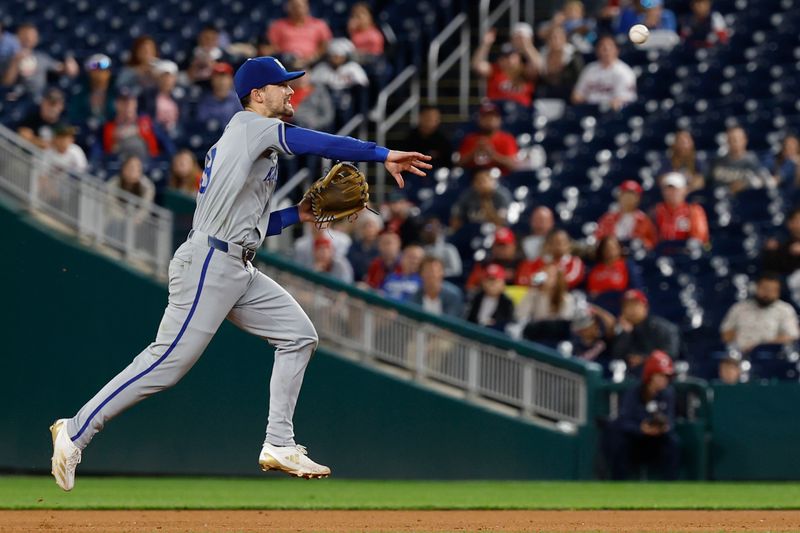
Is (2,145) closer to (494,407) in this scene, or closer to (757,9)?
(494,407)

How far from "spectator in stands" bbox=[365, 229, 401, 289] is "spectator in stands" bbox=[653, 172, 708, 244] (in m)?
2.21

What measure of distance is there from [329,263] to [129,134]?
9.23 ft

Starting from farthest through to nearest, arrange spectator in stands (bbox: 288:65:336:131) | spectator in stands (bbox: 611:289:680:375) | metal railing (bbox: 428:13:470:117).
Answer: metal railing (bbox: 428:13:470:117)
spectator in stands (bbox: 288:65:336:131)
spectator in stands (bbox: 611:289:680:375)

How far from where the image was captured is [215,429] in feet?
39.5

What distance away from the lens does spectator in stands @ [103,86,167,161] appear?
14234mm

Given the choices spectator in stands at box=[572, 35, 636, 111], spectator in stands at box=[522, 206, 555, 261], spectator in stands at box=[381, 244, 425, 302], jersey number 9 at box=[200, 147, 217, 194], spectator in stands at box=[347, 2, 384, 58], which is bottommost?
jersey number 9 at box=[200, 147, 217, 194]

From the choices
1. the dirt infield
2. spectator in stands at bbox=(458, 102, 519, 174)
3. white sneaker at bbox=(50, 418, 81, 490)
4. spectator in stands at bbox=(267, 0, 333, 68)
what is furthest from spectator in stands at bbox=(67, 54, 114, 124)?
white sneaker at bbox=(50, 418, 81, 490)

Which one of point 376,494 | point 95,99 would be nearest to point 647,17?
point 95,99

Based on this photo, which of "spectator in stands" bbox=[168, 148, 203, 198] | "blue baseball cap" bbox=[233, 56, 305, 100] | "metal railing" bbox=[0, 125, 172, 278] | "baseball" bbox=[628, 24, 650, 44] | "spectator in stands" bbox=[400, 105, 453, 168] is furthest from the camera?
"spectator in stands" bbox=[400, 105, 453, 168]

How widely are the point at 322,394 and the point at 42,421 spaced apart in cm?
224

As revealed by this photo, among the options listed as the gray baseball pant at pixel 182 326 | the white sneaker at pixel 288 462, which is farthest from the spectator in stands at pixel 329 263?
the gray baseball pant at pixel 182 326

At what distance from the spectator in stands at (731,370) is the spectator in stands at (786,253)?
2.85 feet

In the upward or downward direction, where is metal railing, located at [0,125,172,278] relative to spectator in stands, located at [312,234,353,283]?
upward

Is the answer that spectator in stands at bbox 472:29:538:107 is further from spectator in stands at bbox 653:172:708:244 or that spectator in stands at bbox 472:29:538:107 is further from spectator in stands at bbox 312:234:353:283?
spectator in stands at bbox 312:234:353:283
